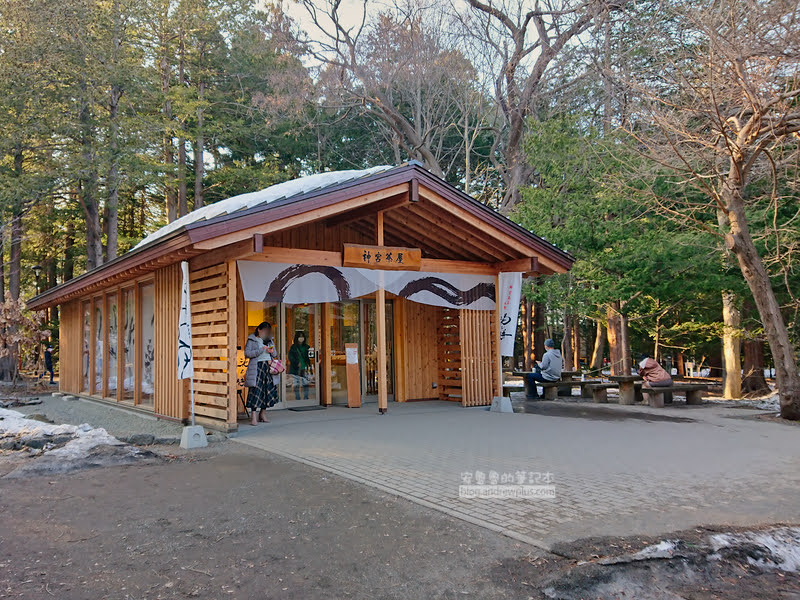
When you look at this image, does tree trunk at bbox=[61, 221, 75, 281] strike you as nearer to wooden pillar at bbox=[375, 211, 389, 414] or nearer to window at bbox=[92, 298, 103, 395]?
window at bbox=[92, 298, 103, 395]

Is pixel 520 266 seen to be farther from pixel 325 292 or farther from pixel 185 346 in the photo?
pixel 185 346

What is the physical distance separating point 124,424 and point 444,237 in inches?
271

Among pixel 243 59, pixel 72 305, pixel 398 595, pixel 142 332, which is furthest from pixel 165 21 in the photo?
pixel 398 595

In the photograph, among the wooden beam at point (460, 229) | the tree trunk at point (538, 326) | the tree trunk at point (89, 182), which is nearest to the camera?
the wooden beam at point (460, 229)

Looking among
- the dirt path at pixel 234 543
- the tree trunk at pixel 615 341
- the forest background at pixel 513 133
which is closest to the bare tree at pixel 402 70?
the forest background at pixel 513 133

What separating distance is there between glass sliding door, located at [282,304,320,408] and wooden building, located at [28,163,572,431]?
0.03m

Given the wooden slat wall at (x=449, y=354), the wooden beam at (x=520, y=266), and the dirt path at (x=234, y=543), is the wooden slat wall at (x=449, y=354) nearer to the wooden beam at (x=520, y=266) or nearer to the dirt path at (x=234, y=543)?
the wooden beam at (x=520, y=266)

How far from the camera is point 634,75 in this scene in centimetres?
1147

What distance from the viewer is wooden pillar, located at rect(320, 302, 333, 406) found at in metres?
12.3

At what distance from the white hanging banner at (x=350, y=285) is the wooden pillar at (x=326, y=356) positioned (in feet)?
5.78

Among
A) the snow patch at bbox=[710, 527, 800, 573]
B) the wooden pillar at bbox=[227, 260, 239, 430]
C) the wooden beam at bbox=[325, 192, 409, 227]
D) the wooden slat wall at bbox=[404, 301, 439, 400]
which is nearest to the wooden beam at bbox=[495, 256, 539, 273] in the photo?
the wooden slat wall at bbox=[404, 301, 439, 400]

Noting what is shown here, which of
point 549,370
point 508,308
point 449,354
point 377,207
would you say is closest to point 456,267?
point 508,308

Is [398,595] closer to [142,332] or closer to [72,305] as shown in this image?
[142,332]

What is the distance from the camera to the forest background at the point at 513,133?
10.3 meters
